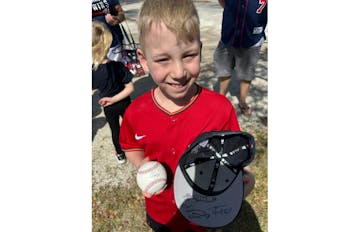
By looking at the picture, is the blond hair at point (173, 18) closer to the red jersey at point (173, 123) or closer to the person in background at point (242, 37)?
the red jersey at point (173, 123)

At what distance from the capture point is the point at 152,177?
6.45 feet

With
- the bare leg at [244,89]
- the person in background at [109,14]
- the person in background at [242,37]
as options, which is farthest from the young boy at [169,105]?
the bare leg at [244,89]

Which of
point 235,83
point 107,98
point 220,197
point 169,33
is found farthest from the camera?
point 235,83

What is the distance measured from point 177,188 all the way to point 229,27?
3266 millimetres

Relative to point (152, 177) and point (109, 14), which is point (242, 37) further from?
point (152, 177)

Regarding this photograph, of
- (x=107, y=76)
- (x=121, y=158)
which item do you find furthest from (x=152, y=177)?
(x=121, y=158)

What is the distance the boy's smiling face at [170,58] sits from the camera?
1639 mm

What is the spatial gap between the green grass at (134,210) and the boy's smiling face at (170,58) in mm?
2411

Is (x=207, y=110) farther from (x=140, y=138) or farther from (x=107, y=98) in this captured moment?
(x=107, y=98)

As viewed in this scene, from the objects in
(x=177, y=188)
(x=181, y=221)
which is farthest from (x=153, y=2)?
(x=181, y=221)

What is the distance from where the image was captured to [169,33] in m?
1.63

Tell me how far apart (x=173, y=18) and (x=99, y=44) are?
2.13 m

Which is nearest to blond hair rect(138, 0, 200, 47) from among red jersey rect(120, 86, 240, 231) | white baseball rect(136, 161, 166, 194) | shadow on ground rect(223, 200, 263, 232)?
red jersey rect(120, 86, 240, 231)

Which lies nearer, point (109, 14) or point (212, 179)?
point (212, 179)
